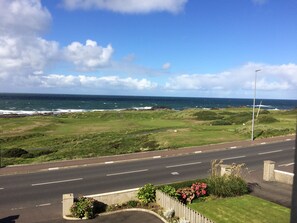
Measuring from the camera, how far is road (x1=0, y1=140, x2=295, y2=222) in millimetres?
18103

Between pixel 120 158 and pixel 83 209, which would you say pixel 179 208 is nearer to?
pixel 83 209

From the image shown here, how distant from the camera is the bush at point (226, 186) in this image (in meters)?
18.1

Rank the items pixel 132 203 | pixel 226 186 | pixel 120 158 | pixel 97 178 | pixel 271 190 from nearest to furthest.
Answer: pixel 132 203 < pixel 226 186 < pixel 271 190 < pixel 97 178 < pixel 120 158

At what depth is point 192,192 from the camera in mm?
17812

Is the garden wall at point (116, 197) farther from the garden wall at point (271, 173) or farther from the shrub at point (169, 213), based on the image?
the garden wall at point (271, 173)

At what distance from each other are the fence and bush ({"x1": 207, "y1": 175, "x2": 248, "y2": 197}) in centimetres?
292

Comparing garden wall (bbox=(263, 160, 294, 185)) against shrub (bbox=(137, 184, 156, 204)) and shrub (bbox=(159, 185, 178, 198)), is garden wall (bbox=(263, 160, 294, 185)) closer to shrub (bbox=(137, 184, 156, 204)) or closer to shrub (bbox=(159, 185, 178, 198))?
shrub (bbox=(159, 185, 178, 198))

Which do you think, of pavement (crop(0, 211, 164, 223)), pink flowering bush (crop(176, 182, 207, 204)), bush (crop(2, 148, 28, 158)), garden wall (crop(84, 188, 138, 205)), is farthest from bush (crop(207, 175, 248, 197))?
bush (crop(2, 148, 28, 158))

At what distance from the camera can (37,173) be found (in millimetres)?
25906

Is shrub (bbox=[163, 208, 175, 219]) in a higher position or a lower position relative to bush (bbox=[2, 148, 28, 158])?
higher

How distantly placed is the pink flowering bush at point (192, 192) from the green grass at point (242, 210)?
0.59m

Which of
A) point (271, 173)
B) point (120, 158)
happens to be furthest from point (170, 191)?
point (120, 158)

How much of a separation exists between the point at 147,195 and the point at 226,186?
4213 millimetres

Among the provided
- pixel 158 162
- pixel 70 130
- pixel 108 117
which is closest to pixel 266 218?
pixel 158 162
